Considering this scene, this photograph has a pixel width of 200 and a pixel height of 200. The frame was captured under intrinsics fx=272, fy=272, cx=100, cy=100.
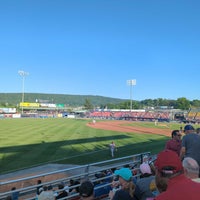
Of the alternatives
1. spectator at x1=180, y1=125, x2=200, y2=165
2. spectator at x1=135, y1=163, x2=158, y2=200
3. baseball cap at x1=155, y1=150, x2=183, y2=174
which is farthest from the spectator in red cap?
spectator at x1=180, y1=125, x2=200, y2=165

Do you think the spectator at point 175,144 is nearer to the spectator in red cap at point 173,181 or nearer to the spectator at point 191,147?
the spectator at point 191,147

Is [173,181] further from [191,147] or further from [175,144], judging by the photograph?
[175,144]

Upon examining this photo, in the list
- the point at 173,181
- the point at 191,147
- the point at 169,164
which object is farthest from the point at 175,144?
the point at 173,181

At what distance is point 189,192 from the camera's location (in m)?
2.11

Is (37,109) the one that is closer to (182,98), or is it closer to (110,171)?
(182,98)

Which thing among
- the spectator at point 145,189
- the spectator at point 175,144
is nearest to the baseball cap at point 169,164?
the spectator at point 145,189

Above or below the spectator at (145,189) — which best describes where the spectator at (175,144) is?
above

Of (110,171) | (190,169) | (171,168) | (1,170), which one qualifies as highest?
(171,168)

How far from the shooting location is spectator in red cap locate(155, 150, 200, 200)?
6.95 ft

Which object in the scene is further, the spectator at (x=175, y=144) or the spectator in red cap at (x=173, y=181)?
the spectator at (x=175, y=144)

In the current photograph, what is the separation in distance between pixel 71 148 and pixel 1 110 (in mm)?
104473

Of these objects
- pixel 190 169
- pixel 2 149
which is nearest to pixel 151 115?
pixel 2 149

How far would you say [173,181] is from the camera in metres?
2.31

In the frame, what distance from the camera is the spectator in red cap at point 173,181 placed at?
83.4 inches
